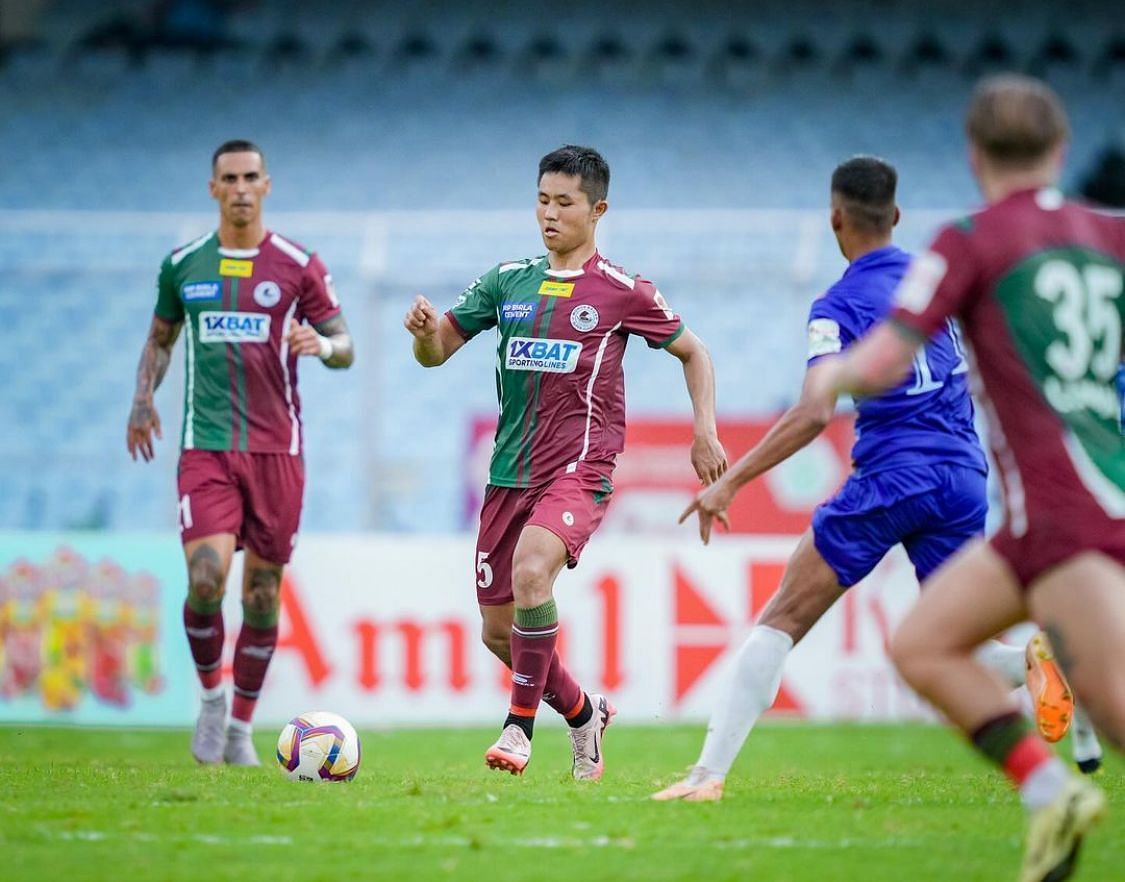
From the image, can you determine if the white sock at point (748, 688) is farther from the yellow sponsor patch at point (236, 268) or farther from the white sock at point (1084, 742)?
the yellow sponsor patch at point (236, 268)

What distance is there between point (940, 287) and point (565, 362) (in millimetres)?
3206

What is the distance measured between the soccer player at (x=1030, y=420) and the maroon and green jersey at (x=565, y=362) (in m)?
2.99

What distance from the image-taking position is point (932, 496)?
6379 mm

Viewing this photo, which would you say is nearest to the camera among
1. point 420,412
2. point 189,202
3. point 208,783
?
point 208,783

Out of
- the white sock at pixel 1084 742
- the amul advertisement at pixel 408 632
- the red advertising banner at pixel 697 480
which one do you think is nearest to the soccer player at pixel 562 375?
the white sock at pixel 1084 742

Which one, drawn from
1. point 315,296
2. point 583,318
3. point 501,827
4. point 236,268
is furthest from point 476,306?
point 501,827

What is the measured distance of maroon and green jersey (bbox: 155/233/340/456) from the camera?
28.8ft

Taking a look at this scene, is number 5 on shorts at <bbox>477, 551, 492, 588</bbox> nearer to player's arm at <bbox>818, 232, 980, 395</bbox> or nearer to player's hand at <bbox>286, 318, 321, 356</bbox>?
player's hand at <bbox>286, 318, 321, 356</bbox>

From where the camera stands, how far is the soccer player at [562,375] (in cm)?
743

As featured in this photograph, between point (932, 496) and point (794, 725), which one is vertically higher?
point (932, 496)

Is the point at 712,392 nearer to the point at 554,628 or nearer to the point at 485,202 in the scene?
the point at 554,628

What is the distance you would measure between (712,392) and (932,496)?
1402 mm

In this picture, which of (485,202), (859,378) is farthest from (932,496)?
(485,202)

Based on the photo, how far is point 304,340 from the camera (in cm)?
845
